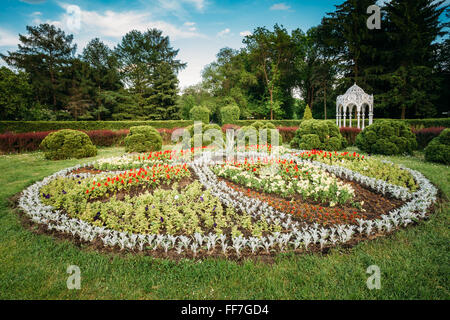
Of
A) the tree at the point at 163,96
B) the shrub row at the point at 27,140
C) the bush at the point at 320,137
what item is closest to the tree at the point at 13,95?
the tree at the point at 163,96

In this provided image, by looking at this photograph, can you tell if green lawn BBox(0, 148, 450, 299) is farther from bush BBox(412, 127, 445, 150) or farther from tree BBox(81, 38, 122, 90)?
tree BBox(81, 38, 122, 90)

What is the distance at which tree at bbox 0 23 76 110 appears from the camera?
2284 cm

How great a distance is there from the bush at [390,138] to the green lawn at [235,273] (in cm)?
625

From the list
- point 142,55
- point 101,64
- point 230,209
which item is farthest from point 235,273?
point 142,55

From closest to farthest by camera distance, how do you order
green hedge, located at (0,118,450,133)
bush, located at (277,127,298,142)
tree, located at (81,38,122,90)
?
1. green hedge, located at (0,118,450,133)
2. bush, located at (277,127,298,142)
3. tree, located at (81,38,122,90)

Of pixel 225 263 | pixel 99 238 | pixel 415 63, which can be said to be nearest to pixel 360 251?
pixel 225 263

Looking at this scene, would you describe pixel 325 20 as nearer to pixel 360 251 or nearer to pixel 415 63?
pixel 415 63

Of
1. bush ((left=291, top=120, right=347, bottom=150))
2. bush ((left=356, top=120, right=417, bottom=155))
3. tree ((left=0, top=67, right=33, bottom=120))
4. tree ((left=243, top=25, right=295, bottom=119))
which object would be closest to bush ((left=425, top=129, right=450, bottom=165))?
bush ((left=356, top=120, right=417, bottom=155))

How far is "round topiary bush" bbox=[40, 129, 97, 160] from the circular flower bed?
12.7ft

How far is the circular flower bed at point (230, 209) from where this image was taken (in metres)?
2.66

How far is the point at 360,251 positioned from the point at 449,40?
95.6ft

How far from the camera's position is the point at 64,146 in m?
8.45

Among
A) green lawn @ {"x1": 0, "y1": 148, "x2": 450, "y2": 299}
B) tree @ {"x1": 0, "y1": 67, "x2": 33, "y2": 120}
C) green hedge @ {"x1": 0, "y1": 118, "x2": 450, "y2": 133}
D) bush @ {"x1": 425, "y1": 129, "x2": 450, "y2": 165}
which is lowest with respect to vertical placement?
green lawn @ {"x1": 0, "y1": 148, "x2": 450, "y2": 299}

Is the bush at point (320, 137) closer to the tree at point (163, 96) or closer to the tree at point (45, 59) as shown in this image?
the tree at point (163, 96)
